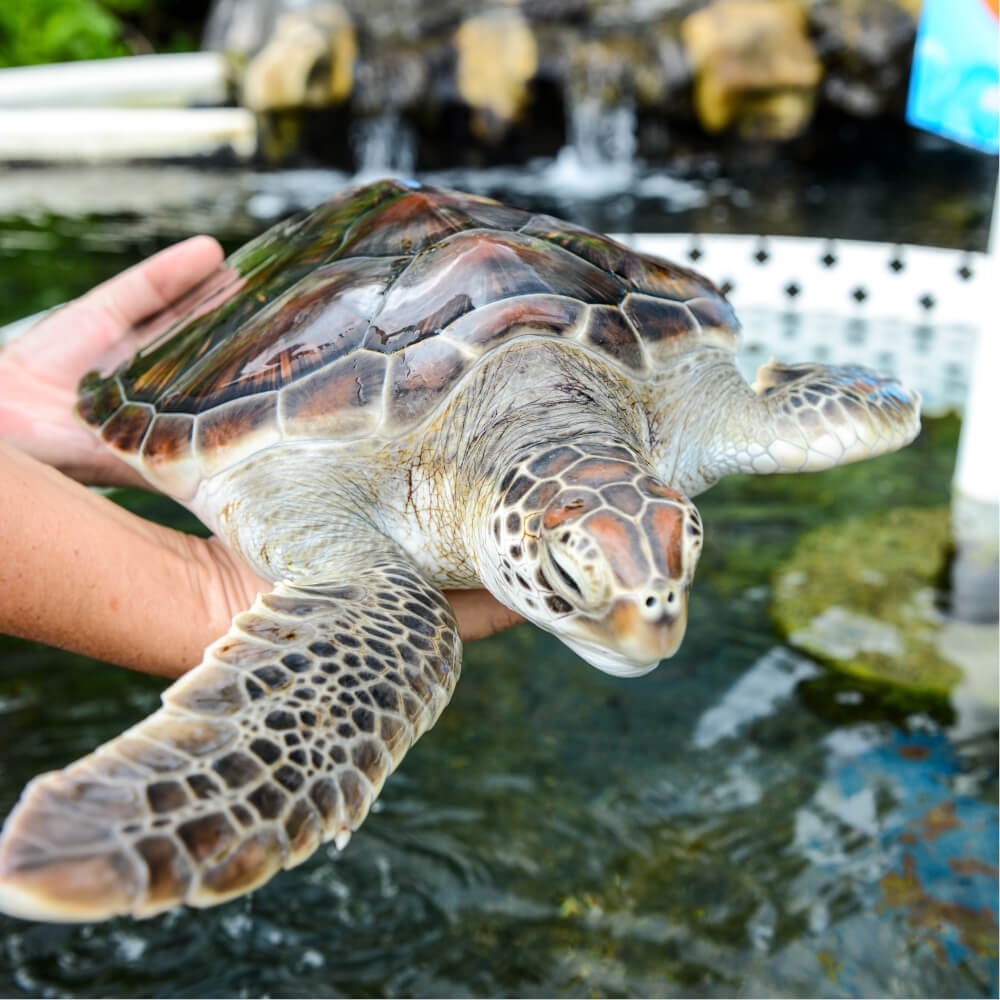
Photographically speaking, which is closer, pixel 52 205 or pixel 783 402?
pixel 783 402

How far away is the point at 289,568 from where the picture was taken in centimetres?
156

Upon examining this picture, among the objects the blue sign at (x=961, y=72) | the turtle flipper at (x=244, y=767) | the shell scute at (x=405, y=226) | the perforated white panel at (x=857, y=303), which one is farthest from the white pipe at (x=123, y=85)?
the turtle flipper at (x=244, y=767)

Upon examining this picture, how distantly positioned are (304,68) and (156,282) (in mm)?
7136

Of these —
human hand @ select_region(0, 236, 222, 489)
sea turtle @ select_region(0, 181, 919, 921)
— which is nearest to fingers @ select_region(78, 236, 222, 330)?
human hand @ select_region(0, 236, 222, 489)

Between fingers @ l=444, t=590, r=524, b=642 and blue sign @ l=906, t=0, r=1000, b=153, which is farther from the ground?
blue sign @ l=906, t=0, r=1000, b=153

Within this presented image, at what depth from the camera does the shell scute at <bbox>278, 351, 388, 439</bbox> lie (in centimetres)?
147

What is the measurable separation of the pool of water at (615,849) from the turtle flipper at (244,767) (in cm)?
103

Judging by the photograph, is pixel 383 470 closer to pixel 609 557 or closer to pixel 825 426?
pixel 609 557

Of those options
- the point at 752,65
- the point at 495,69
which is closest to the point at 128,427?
the point at 495,69

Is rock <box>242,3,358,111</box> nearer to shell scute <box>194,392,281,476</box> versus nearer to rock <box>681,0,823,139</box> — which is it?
rock <box>681,0,823,139</box>

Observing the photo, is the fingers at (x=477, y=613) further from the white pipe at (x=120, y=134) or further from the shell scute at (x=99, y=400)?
the white pipe at (x=120, y=134)

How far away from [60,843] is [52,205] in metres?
7.29

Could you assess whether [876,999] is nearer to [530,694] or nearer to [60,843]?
[530,694]

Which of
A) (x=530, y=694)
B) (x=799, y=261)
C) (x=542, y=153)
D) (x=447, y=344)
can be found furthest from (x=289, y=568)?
(x=542, y=153)
